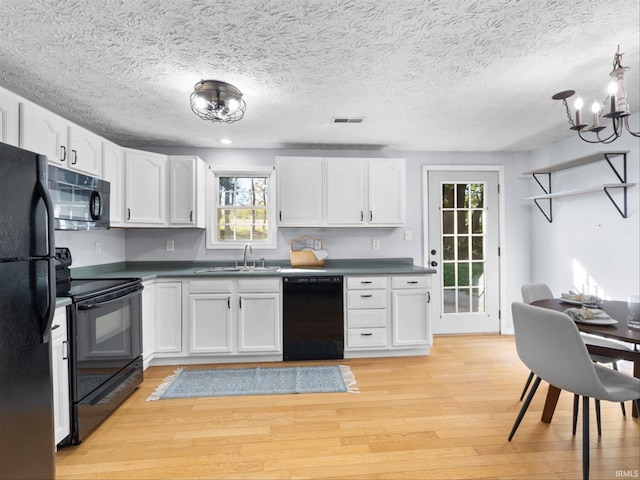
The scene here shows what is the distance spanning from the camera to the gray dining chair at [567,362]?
1470 millimetres

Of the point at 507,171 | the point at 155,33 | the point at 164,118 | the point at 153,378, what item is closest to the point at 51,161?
the point at 164,118

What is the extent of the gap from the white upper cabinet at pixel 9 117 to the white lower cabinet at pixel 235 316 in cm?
165

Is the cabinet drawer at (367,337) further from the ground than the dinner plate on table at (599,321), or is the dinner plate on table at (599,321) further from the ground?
the dinner plate on table at (599,321)

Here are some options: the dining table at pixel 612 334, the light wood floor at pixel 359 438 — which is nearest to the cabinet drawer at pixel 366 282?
the light wood floor at pixel 359 438

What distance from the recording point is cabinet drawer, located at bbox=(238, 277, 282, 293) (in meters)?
3.02

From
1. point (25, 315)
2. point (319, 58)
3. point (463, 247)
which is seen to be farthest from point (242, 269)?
point (463, 247)

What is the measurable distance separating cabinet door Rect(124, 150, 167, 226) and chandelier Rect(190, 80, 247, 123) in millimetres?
1104

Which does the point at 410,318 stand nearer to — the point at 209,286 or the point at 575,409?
the point at 575,409

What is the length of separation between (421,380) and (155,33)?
301 cm

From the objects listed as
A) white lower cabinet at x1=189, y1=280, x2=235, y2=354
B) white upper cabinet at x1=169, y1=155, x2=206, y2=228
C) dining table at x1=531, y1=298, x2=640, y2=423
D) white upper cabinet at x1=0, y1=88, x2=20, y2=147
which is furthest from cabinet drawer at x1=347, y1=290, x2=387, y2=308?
white upper cabinet at x1=0, y1=88, x2=20, y2=147

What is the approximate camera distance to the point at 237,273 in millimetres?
3025

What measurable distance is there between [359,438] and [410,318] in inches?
58.4

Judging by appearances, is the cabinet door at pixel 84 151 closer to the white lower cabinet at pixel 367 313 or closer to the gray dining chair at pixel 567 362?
the white lower cabinet at pixel 367 313

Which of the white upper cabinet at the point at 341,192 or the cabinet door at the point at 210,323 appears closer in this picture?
the cabinet door at the point at 210,323
